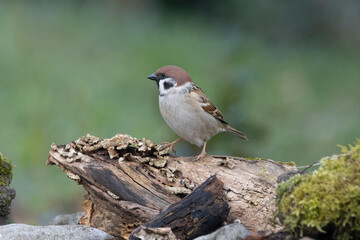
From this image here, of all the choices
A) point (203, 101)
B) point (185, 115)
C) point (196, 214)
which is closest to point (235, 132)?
point (203, 101)

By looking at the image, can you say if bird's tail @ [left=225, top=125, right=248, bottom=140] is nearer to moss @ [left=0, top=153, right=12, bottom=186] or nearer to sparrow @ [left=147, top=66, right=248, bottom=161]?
sparrow @ [left=147, top=66, right=248, bottom=161]

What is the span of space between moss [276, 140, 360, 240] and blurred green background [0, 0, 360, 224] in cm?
301

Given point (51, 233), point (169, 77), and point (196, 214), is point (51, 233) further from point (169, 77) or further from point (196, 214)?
point (169, 77)

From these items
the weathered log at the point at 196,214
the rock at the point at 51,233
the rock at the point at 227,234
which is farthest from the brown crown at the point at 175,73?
the rock at the point at 227,234

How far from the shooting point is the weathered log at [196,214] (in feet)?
11.0

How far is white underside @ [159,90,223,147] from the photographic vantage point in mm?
4891

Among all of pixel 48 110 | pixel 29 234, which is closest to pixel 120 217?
pixel 29 234

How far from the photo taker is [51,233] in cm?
373

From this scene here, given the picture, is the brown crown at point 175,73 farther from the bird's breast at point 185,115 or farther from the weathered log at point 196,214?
the weathered log at point 196,214

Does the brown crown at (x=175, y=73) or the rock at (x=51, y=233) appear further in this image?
the brown crown at (x=175, y=73)

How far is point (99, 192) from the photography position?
155 inches

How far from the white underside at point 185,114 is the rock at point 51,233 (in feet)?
4.64

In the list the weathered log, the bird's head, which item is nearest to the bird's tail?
the bird's head

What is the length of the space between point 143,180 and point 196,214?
0.68 metres
